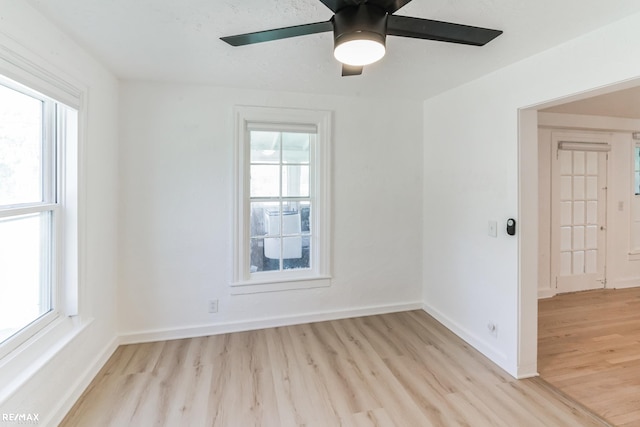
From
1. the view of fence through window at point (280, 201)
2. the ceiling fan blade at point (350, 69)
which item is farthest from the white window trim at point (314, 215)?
the ceiling fan blade at point (350, 69)

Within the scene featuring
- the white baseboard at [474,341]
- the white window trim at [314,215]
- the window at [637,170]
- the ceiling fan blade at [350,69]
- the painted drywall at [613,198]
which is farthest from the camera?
the window at [637,170]

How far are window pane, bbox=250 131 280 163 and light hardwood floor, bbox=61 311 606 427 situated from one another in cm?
176

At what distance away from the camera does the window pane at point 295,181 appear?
3.24 meters

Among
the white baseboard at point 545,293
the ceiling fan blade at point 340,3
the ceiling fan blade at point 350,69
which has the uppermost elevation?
the ceiling fan blade at point 340,3

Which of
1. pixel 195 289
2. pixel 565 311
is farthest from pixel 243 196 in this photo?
pixel 565 311

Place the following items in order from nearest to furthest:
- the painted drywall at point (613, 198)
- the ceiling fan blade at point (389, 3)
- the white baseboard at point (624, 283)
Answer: the ceiling fan blade at point (389, 3), the painted drywall at point (613, 198), the white baseboard at point (624, 283)

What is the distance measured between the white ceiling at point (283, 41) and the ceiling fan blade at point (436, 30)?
22 cm

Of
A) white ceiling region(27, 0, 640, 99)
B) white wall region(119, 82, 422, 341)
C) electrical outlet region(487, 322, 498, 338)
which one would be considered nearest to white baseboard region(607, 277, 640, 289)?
electrical outlet region(487, 322, 498, 338)

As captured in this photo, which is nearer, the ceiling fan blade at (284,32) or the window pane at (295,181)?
the ceiling fan blade at (284,32)

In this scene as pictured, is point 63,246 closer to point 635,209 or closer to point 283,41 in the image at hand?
point 283,41

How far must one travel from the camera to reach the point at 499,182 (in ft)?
8.11

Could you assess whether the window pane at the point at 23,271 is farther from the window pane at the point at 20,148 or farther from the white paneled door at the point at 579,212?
the white paneled door at the point at 579,212

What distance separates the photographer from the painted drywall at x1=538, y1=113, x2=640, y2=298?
3.98 meters

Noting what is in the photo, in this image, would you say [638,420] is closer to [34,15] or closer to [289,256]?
[289,256]
